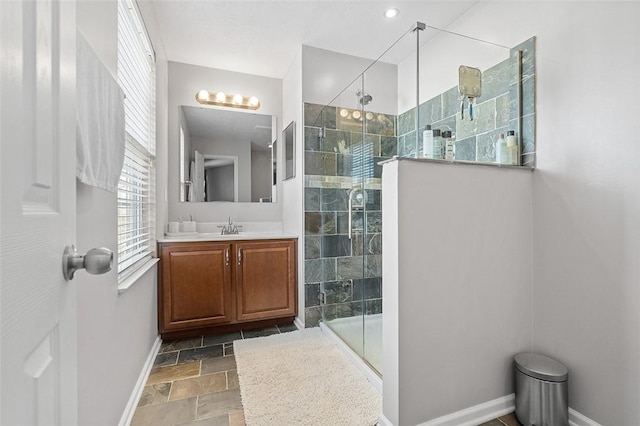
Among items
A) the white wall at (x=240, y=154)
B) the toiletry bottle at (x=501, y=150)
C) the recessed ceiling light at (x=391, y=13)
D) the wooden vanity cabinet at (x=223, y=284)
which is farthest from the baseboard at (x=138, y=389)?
the recessed ceiling light at (x=391, y=13)

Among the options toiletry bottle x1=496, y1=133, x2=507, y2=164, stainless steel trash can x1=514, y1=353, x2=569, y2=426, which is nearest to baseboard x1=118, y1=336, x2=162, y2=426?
stainless steel trash can x1=514, y1=353, x2=569, y2=426

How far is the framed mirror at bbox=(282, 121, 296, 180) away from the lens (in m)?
3.02

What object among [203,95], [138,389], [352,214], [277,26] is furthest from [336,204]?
[138,389]

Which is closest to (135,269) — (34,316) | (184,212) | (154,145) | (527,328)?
(154,145)

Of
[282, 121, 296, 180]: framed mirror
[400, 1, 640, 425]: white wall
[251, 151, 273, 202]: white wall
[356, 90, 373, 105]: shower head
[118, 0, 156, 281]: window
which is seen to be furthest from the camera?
[251, 151, 273, 202]: white wall

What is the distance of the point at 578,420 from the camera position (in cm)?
150

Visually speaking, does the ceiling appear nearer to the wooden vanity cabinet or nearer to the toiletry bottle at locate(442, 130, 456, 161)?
the toiletry bottle at locate(442, 130, 456, 161)

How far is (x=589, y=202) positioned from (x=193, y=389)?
2494 mm

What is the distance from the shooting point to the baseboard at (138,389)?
1.53m

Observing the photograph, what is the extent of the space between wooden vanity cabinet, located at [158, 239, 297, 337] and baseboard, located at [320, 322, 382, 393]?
1.48 ft

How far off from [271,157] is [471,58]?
7.13ft

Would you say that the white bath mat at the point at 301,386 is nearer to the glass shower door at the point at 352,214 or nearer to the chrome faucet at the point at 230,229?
the glass shower door at the point at 352,214

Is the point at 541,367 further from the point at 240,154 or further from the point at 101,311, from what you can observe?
the point at 240,154

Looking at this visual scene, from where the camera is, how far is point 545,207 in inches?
66.6
